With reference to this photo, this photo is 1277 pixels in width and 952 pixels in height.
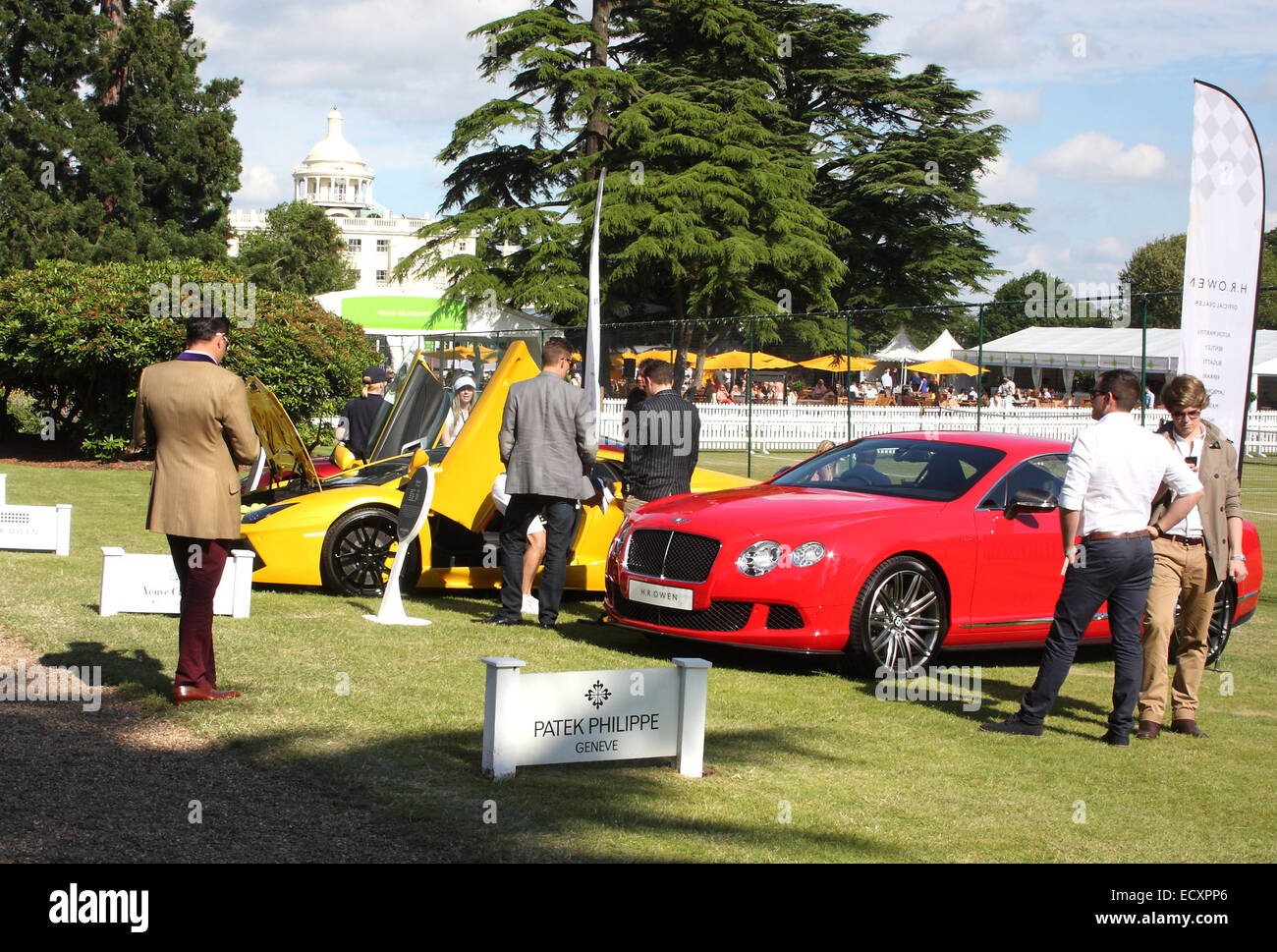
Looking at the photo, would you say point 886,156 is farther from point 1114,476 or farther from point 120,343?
point 1114,476

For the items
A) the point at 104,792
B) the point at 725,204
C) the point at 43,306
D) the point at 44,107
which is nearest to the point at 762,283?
the point at 725,204

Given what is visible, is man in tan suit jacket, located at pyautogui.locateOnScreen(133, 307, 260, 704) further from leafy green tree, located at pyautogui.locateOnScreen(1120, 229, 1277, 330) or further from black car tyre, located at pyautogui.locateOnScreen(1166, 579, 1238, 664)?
leafy green tree, located at pyautogui.locateOnScreen(1120, 229, 1277, 330)

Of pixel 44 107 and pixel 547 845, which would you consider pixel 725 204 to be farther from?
pixel 547 845

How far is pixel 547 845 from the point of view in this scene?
14.2 ft

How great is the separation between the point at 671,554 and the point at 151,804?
390cm

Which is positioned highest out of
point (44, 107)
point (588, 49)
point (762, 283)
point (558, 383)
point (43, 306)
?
point (588, 49)

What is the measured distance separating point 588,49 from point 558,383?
3554 centimetres

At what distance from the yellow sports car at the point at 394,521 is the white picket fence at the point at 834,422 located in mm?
10535

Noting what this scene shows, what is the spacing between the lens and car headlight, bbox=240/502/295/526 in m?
9.73

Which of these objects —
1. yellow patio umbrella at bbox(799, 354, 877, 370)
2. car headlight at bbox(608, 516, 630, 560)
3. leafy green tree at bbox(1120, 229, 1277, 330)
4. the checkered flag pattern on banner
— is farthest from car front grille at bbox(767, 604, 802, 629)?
leafy green tree at bbox(1120, 229, 1277, 330)

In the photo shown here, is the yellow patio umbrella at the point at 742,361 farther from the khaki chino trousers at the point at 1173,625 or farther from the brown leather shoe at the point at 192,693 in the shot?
the brown leather shoe at the point at 192,693

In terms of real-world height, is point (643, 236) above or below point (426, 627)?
above

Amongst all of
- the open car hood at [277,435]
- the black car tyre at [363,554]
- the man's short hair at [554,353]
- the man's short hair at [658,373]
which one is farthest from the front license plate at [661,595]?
the open car hood at [277,435]

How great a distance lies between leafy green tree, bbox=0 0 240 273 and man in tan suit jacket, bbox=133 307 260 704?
3066 centimetres
